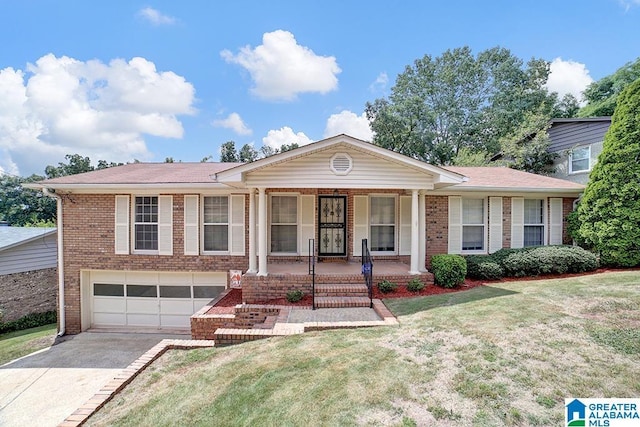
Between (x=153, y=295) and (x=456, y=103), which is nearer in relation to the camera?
(x=153, y=295)

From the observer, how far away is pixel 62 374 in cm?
691

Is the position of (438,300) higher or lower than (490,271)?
lower

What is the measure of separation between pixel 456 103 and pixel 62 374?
1286 inches

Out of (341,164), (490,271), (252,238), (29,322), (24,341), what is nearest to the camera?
(341,164)

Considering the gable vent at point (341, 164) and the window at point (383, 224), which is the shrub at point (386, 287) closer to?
the window at point (383, 224)

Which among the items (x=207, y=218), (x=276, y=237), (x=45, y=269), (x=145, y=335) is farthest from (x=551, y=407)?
(x=45, y=269)

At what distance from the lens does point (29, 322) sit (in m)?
11.1

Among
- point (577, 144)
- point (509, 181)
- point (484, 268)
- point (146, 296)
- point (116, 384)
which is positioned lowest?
point (146, 296)

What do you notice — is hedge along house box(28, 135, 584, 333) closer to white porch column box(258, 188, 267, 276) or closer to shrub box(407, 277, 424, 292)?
shrub box(407, 277, 424, 292)

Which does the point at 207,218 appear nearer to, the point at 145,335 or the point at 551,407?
the point at 145,335

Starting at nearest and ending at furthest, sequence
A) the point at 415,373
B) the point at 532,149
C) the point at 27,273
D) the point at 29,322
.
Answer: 1. the point at 415,373
2. the point at 29,322
3. the point at 27,273
4. the point at 532,149

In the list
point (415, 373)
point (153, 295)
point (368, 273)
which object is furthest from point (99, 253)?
point (415, 373)

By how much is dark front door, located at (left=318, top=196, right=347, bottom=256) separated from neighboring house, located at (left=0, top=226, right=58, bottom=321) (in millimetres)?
10680

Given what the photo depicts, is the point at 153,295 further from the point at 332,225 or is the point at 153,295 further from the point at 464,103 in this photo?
the point at 464,103
